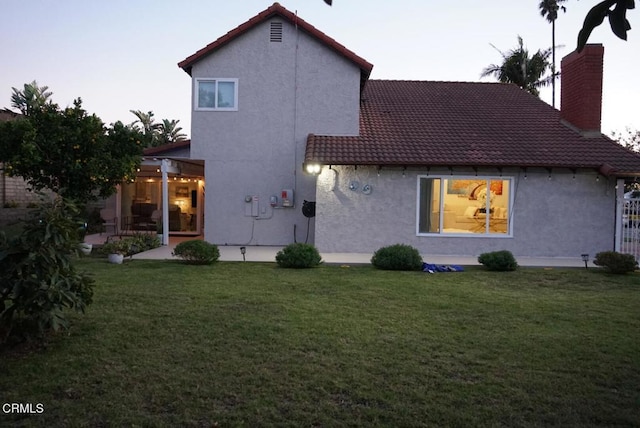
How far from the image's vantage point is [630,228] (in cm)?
1437

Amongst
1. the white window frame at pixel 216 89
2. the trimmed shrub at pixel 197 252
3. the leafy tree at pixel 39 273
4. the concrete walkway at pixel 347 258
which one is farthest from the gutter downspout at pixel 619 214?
the leafy tree at pixel 39 273

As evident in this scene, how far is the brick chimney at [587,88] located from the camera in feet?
51.1

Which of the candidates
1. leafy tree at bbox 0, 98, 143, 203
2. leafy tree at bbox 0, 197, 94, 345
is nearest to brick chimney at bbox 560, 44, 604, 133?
leafy tree at bbox 0, 98, 143, 203

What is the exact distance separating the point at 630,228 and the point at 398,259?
7604 millimetres

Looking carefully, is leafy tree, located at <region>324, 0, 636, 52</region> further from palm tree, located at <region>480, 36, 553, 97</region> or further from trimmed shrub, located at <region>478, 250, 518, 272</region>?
palm tree, located at <region>480, 36, 553, 97</region>

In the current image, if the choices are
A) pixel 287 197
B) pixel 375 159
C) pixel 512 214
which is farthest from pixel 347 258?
pixel 512 214

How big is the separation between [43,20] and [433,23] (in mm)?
11931

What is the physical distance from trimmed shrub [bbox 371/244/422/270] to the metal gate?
6.84m

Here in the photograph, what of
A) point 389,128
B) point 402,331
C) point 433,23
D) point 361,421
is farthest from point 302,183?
point 361,421

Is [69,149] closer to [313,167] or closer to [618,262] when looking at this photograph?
[313,167]

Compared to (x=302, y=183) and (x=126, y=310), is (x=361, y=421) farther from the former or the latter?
(x=302, y=183)

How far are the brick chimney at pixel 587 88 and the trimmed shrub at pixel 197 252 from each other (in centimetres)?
1211

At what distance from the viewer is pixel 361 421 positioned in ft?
12.6

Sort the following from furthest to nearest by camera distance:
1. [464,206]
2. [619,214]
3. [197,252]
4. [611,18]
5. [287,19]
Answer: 1. [287,19]
2. [464,206]
3. [619,214]
4. [197,252]
5. [611,18]
